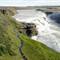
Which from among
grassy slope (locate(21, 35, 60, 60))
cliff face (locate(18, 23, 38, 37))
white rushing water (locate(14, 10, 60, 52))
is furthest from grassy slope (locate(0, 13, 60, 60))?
cliff face (locate(18, 23, 38, 37))

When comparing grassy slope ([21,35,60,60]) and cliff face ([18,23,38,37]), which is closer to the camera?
grassy slope ([21,35,60,60])

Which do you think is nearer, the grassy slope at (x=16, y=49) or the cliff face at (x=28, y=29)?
the grassy slope at (x=16, y=49)

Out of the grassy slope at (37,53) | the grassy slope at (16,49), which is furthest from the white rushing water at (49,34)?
the grassy slope at (16,49)

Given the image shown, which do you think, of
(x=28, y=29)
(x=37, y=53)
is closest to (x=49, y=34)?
(x=28, y=29)

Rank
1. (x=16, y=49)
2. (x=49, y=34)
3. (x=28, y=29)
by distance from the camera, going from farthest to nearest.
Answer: (x=49, y=34)
(x=28, y=29)
(x=16, y=49)

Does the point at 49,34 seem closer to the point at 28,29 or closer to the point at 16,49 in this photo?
the point at 28,29

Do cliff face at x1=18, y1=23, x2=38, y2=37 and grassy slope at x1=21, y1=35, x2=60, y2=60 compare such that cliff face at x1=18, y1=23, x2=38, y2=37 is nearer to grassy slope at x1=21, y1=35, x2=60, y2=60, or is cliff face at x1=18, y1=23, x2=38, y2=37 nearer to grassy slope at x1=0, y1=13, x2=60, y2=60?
grassy slope at x1=0, y1=13, x2=60, y2=60

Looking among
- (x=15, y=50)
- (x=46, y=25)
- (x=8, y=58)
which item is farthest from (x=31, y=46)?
(x=46, y=25)

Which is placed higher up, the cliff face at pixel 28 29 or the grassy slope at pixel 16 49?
the grassy slope at pixel 16 49

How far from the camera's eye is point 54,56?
44.8m

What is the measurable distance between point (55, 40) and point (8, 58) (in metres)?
22.2

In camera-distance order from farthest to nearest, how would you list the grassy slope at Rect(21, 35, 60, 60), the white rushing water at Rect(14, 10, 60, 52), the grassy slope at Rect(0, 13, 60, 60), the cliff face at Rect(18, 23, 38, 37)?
the cliff face at Rect(18, 23, 38, 37) → the white rushing water at Rect(14, 10, 60, 52) → the grassy slope at Rect(21, 35, 60, 60) → the grassy slope at Rect(0, 13, 60, 60)

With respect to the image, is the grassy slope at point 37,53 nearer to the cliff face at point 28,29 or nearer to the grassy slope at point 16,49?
the grassy slope at point 16,49
